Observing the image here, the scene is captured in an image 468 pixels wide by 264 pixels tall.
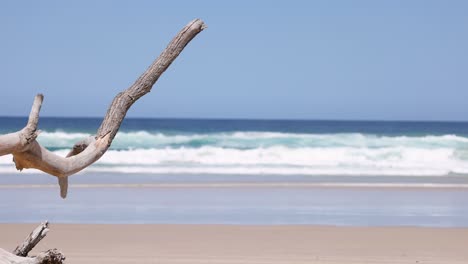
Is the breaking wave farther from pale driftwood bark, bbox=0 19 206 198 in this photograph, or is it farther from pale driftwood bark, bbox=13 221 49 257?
pale driftwood bark, bbox=0 19 206 198

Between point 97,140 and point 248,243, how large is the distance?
14.6ft

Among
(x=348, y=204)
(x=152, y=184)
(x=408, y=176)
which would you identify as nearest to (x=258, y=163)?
(x=408, y=176)

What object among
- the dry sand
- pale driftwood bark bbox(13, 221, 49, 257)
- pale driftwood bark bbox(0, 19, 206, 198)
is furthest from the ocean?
pale driftwood bark bbox(0, 19, 206, 198)

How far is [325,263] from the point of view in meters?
8.26

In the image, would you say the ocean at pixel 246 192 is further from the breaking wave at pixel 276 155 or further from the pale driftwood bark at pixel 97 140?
the pale driftwood bark at pixel 97 140

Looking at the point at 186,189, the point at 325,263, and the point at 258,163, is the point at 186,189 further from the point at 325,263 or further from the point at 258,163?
the point at 258,163

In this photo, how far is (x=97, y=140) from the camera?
533 cm

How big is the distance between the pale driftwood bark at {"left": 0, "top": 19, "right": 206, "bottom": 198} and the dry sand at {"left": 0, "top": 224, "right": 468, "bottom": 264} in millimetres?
3075

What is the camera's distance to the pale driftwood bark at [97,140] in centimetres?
504

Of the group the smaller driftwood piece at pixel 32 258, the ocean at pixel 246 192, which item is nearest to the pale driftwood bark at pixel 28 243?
the smaller driftwood piece at pixel 32 258

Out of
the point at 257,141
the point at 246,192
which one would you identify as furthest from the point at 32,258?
the point at 257,141

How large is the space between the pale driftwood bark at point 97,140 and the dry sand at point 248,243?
→ 3.08 metres

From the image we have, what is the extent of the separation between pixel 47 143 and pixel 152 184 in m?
20.1

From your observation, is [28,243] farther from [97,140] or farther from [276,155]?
[276,155]
